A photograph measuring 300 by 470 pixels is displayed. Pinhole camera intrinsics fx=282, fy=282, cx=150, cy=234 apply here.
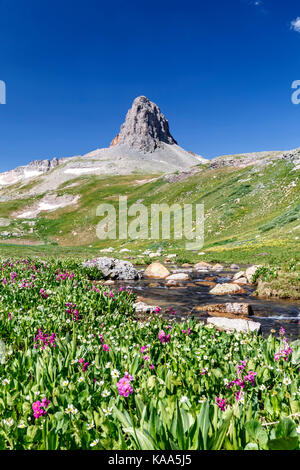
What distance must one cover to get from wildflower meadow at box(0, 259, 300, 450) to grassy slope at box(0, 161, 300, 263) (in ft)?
66.9

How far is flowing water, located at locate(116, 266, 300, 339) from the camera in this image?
1103cm

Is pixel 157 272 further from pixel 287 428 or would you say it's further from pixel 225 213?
pixel 225 213

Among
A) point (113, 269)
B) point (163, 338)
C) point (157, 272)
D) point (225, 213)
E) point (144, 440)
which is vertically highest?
point (225, 213)

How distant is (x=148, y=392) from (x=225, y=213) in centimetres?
4976

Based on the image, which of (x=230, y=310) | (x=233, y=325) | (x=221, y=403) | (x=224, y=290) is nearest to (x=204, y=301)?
(x=230, y=310)

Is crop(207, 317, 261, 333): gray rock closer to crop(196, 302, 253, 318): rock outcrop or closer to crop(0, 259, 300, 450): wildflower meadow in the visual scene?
Answer: crop(0, 259, 300, 450): wildflower meadow

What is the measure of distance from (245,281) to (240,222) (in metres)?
30.4

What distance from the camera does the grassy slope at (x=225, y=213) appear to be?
33.5 m

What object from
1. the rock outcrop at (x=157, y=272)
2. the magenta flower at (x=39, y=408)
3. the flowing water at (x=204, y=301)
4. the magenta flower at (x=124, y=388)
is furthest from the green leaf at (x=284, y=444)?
the rock outcrop at (x=157, y=272)

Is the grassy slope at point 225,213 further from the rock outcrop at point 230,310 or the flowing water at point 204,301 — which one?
the rock outcrop at point 230,310

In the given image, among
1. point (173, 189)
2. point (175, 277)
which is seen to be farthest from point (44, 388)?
point (173, 189)

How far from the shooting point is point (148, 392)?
391cm

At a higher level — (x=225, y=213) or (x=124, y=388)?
(x=225, y=213)

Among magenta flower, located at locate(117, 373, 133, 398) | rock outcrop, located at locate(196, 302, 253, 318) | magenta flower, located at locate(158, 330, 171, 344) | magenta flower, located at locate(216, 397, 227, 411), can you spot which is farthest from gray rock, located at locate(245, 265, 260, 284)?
magenta flower, located at locate(117, 373, 133, 398)
